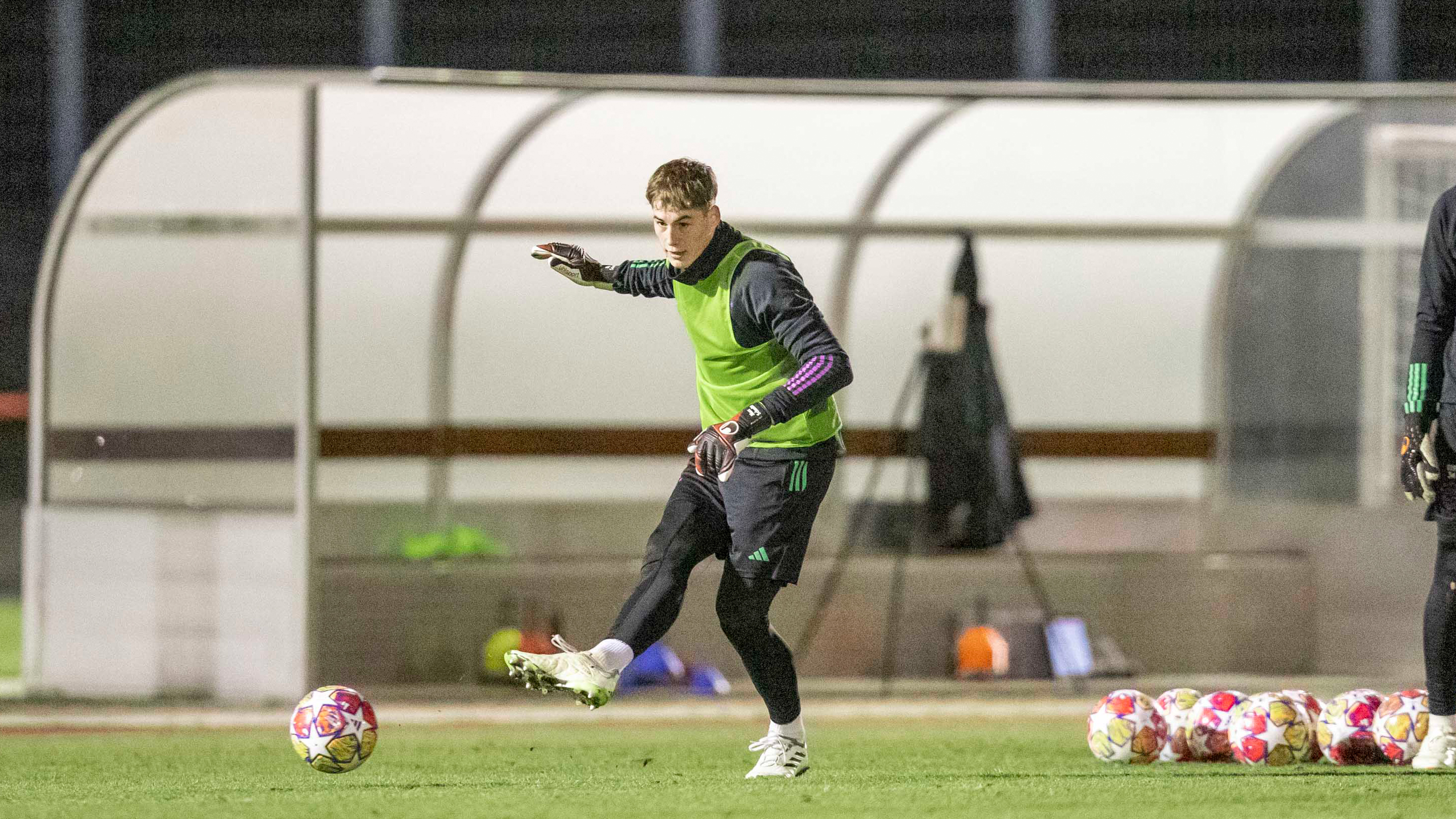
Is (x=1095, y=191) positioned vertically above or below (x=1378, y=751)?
above

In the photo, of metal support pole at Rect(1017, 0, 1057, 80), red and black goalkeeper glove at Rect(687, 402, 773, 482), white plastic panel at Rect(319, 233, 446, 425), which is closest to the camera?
red and black goalkeeper glove at Rect(687, 402, 773, 482)

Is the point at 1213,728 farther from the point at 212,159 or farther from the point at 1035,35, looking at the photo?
the point at 1035,35

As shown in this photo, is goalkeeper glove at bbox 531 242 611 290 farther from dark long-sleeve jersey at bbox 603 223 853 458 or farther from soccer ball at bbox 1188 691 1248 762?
soccer ball at bbox 1188 691 1248 762

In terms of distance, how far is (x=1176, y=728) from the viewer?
718 cm

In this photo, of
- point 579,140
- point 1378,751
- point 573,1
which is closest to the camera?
point 1378,751

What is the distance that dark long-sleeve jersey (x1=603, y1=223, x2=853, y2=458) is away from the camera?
242 inches

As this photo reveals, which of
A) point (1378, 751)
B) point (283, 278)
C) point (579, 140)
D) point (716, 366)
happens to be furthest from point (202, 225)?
point (1378, 751)

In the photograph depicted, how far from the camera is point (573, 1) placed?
103ft

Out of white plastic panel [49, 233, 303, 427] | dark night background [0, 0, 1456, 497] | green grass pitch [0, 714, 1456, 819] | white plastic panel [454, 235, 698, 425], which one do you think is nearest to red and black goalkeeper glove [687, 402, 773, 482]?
green grass pitch [0, 714, 1456, 819]

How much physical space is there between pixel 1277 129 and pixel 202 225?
619 cm

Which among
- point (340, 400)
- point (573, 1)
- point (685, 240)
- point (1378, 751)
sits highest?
point (573, 1)

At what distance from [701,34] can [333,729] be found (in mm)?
25199

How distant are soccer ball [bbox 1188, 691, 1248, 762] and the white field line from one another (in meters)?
2.86

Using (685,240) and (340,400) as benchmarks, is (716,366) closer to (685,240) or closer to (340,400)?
(685,240)
